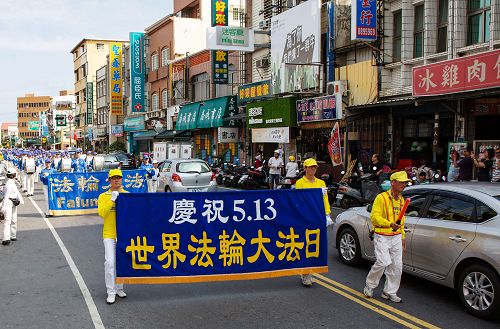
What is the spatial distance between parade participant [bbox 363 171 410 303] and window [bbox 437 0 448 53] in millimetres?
12467

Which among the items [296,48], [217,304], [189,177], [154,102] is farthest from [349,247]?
[154,102]

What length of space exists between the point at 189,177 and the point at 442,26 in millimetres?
9913

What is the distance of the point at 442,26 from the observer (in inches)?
682

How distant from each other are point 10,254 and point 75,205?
18.1ft

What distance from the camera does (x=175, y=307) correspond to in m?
6.34

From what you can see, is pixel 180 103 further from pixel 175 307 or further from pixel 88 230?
pixel 175 307

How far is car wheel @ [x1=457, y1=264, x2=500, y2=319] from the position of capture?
5.63 meters

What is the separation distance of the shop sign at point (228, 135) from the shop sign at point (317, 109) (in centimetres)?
865

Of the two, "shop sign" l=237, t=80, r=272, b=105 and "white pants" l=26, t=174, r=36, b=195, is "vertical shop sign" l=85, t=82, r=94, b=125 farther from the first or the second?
"white pants" l=26, t=174, r=36, b=195

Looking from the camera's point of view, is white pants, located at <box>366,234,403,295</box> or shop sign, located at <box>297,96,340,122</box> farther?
shop sign, located at <box>297,96,340,122</box>

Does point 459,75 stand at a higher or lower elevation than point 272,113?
higher

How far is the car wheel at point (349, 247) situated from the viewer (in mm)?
8203

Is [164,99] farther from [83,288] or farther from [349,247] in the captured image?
[83,288]

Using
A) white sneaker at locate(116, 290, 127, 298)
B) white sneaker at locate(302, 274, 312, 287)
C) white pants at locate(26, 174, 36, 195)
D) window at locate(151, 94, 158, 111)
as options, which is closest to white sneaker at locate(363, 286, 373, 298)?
white sneaker at locate(302, 274, 312, 287)
